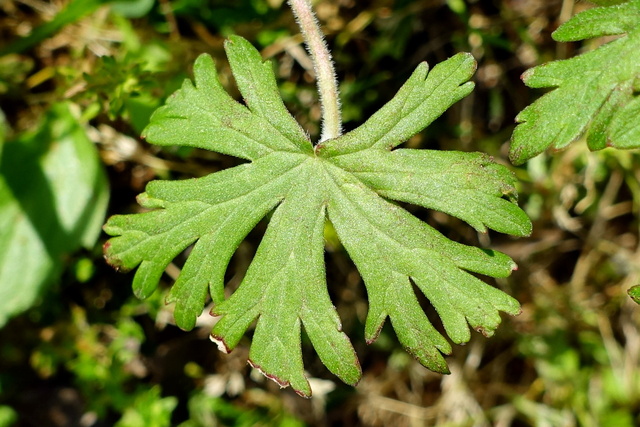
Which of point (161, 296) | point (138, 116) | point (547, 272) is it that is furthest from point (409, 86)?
point (547, 272)

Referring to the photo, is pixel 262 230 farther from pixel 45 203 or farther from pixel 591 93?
pixel 591 93

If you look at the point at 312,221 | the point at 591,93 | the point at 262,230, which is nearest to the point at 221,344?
the point at 312,221

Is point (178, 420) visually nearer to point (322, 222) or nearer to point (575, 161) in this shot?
point (322, 222)

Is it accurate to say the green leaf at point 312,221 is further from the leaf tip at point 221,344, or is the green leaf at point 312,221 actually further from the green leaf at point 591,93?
the green leaf at point 591,93

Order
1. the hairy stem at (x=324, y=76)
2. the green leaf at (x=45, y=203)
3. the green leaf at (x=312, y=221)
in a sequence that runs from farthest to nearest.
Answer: the green leaf at (x=45, y=203) < the hairy stem at (x=324, y=76) < the green leaf at (x=312, y=221)

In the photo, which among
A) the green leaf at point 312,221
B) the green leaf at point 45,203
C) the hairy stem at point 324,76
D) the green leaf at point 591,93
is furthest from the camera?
the green leaf at point 45,203

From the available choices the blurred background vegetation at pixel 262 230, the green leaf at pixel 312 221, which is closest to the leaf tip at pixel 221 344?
the green leaf at pixel 312 221
